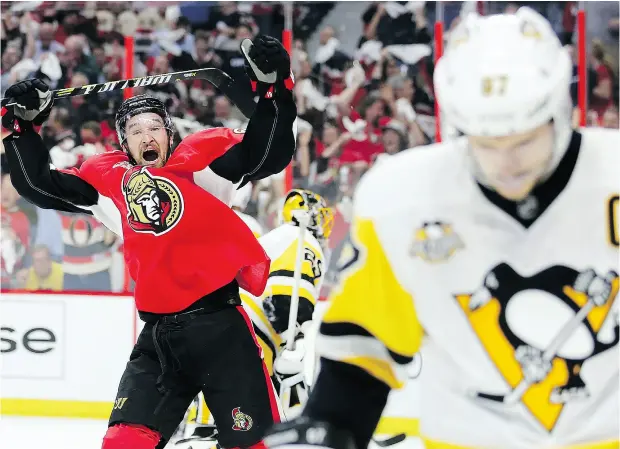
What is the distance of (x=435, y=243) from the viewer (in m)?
1.20

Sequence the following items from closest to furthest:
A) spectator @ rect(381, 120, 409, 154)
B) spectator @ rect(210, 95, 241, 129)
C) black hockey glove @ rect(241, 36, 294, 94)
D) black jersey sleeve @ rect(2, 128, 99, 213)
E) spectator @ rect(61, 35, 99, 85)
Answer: black hockey glove @ rect(241, 36, 294, 94) → black jersey sleeve @ rect(2, 128, 99, 213) → spectator @ rect(381, 120, 409, 154) → spectator @ rect(210, 95, 241, 129) → spectator @ rect(61, 35, 99, 85)

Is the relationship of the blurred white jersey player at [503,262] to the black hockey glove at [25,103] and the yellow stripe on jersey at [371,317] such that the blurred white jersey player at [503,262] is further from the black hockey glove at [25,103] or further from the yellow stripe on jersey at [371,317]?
the black hockey glove at [25,103]

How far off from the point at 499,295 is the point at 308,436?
0.28 metres

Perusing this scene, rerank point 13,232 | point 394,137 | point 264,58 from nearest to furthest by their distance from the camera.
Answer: point 264,58 → point 13,232 → point 394,137

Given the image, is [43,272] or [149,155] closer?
[149,155]

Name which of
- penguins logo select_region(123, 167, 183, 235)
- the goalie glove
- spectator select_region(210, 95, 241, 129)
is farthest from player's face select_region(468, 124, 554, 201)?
spectator select_region(210, 95, 241, 129)

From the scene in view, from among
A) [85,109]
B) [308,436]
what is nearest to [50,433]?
[85,109]

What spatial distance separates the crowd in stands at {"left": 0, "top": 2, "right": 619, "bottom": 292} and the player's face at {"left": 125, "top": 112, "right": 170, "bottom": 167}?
7.68 ft

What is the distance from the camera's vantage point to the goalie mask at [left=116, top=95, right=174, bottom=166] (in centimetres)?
266

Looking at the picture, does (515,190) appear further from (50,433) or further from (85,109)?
(85,109)

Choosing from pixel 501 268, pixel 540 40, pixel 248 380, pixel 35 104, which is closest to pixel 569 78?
pixel 540 40

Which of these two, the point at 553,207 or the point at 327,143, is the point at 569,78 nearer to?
the point at 553,207

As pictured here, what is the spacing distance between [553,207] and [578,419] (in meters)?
0.24

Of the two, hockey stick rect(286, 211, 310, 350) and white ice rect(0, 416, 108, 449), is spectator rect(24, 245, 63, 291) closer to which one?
white ice rect(0, 416, 108, 449)
